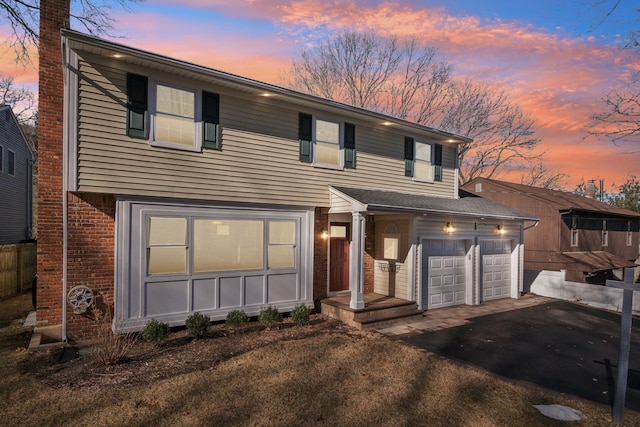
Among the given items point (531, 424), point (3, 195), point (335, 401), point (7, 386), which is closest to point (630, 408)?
point (531, 424)

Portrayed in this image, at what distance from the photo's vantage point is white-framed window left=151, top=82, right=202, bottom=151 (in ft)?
25.9

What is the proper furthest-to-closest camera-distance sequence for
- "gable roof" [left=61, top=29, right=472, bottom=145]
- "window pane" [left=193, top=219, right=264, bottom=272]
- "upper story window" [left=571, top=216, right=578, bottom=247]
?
"upper story window" [left=571, top=216, right=578, bottom=247], "window pane" [left=193, top=219, right=264, bottom=272], "gable roof" [left=61, top=29, right=472, bottom=145]

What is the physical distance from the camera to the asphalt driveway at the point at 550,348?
6.03m

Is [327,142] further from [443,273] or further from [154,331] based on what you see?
[154,331]

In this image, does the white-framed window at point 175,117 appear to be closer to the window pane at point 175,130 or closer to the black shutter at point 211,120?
the window pane at point 175,130

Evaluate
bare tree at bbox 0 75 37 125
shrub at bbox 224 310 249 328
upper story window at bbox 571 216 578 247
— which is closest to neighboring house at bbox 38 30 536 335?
shrub at bbox 224 310 249 328

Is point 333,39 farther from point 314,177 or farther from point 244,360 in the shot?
point 244,360

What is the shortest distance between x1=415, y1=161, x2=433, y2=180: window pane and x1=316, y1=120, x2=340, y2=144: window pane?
3.49 metres

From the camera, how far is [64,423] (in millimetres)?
4320

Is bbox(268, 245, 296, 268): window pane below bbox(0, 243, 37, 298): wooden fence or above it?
above

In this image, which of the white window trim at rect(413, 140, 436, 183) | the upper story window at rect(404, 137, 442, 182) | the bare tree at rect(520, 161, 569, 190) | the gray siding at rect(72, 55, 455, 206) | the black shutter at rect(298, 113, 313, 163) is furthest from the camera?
the bare tree at rect(520, 161, 569, 190)

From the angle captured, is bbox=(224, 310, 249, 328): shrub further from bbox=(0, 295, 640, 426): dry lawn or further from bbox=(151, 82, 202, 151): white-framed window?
bbox=(151, 82, 202, 151): white-framed window

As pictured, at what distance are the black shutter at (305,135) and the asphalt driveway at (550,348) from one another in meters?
5.37

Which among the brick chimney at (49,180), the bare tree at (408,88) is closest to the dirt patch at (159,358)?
the brick chimney at (49,180)
